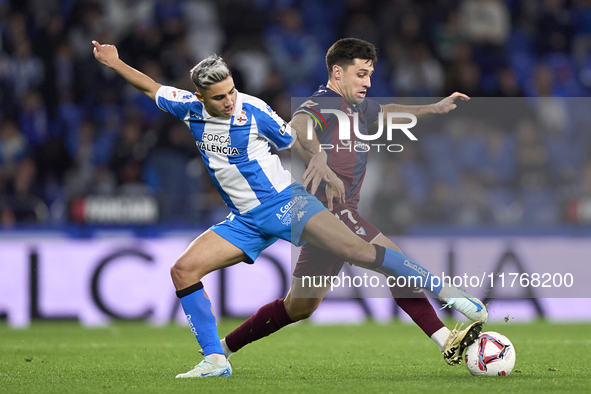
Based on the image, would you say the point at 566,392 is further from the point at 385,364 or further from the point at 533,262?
the point at 533,262

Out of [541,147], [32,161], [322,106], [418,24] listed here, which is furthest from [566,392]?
[418,24]

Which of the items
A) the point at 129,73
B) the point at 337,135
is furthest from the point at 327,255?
the point at 129,73

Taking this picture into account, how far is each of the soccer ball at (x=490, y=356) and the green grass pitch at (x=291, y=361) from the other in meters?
0.09

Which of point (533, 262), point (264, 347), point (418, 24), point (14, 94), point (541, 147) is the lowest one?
point (264, 347)

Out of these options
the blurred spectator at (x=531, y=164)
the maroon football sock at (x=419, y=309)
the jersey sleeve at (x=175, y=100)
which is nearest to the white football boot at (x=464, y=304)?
the maroon football sock at (x=419, y=309)

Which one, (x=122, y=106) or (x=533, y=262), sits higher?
(x=122, y=106)

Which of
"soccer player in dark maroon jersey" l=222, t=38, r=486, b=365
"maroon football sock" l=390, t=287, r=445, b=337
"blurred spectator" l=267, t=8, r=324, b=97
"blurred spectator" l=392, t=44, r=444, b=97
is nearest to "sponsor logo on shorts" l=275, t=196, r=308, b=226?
"soccer player in dark maroon jersey" l=222, t=38, r=486, b=365

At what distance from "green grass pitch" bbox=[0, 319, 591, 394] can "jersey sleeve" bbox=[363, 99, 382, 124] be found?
1647 millimetres

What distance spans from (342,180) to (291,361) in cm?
145

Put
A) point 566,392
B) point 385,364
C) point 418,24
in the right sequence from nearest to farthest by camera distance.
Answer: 1. point 566,392
2. point 385,364
3. point 418,24

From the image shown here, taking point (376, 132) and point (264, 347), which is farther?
point (264, 347)

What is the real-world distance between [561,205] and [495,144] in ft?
3.30

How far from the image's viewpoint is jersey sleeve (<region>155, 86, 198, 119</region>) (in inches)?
204

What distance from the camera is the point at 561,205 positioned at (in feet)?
30.9
